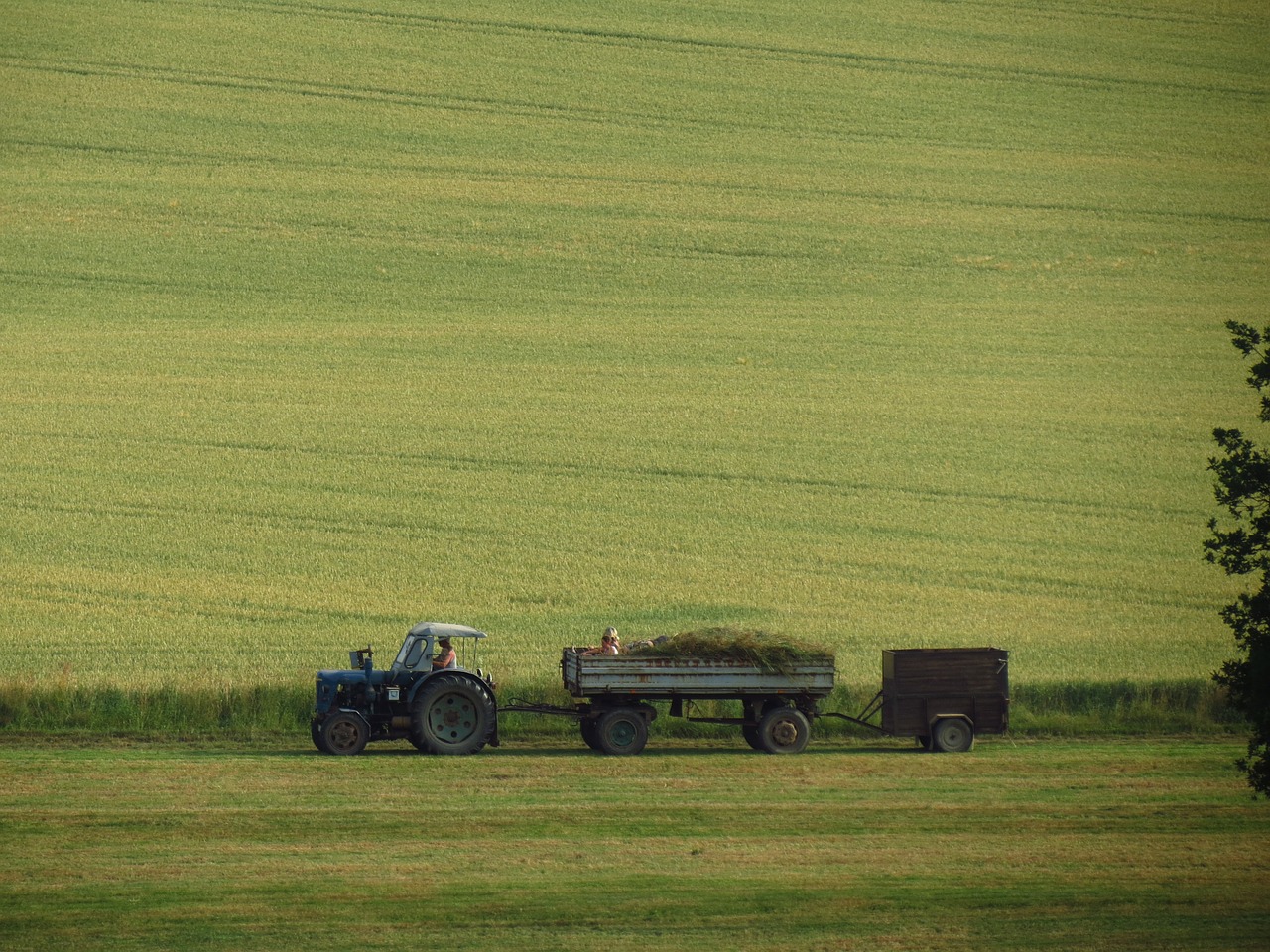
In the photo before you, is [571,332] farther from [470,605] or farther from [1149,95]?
[1149,95]

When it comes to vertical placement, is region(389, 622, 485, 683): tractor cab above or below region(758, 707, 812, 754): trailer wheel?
above

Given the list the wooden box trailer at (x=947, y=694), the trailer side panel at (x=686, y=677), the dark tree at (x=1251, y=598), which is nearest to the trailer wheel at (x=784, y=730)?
the trailer side panel at (x=686, y=677)

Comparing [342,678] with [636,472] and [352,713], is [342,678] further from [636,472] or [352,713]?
[636,472]

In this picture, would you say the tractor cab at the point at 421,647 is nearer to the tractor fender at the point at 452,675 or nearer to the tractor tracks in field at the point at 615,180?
the tractor fender at the point at 452,675

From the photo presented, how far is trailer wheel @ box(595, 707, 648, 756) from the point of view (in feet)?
73.6

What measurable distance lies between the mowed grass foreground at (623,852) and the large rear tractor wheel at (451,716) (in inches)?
18.3

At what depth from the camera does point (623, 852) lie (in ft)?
52.4

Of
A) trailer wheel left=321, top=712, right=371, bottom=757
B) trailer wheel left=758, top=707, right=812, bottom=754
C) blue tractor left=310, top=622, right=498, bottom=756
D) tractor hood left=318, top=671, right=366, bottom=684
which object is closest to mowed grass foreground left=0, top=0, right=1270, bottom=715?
tractor hood left=318, top=671, right=366, bottom=684

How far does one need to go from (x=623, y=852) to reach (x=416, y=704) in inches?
258

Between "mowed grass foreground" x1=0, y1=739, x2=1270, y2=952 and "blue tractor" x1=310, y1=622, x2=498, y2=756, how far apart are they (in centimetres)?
43

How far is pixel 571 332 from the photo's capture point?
150 ft

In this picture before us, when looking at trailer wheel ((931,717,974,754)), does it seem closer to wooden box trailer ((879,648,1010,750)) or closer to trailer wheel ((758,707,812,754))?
wooden box trailer ((879,648,1010,750))

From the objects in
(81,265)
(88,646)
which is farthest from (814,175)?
(88,646)

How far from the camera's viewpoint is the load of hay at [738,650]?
22641 mm
